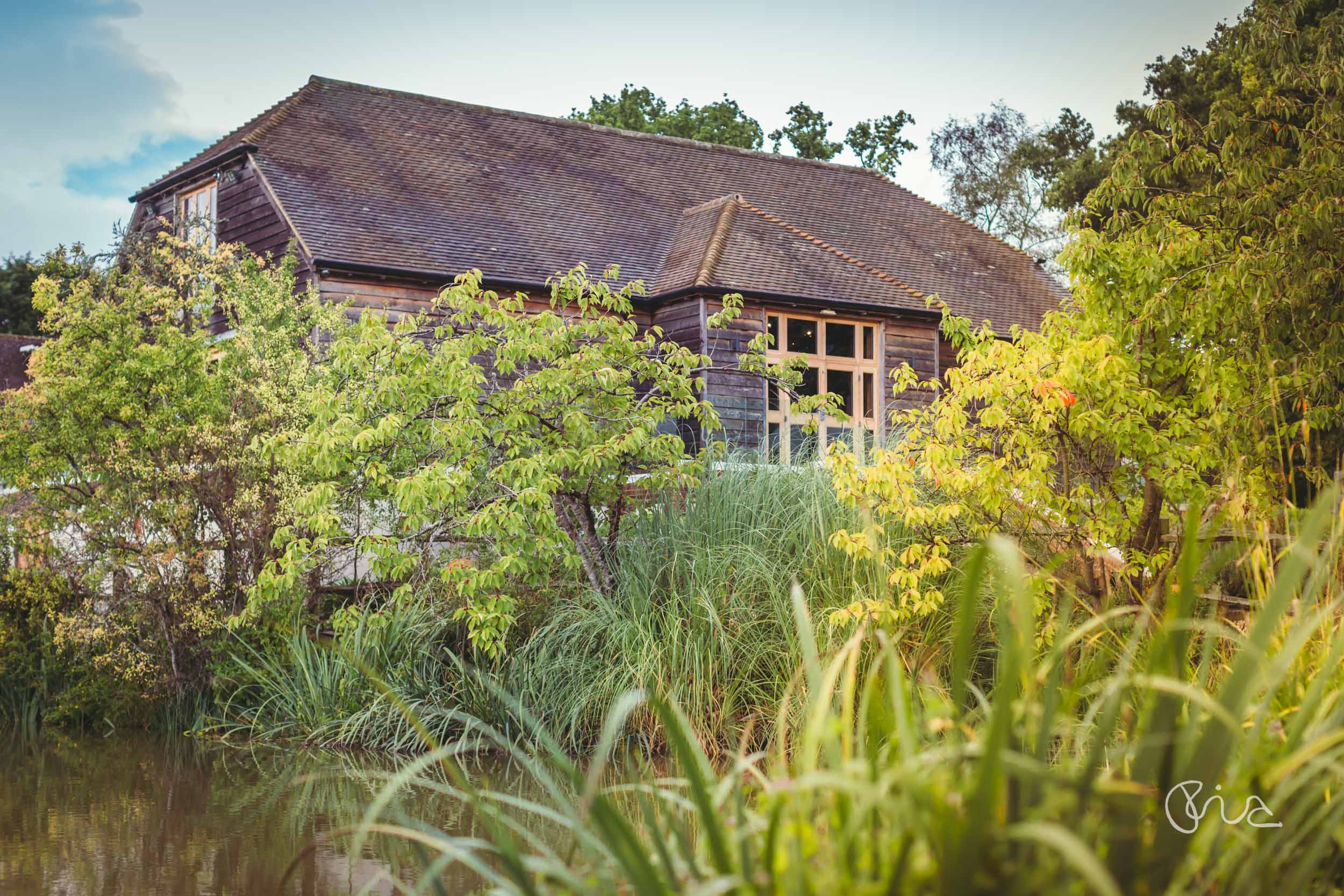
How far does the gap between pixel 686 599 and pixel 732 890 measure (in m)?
6.20

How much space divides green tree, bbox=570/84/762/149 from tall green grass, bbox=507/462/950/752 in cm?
2575

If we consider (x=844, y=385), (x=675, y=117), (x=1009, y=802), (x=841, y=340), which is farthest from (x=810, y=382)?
(x=675, y=117)

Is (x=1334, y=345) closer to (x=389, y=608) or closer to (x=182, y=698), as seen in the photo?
(x=389, y=608)

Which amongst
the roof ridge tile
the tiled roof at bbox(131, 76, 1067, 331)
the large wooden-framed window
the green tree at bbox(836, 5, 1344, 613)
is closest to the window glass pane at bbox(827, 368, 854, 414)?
the large wooden-framed window

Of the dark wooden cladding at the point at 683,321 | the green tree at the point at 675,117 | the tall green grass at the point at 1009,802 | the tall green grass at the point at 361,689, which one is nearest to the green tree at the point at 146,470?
the tall green grass at the point at 361,689

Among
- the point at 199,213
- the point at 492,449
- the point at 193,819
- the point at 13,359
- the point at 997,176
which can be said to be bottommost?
the point at 193,819

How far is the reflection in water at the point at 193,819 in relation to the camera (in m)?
5.36

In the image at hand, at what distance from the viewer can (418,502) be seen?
8141mm

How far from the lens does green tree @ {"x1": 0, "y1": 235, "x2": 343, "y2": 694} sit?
31.6 ft

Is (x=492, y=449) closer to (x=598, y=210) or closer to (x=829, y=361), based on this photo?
(x=829, y=361)

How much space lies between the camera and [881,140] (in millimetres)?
34781

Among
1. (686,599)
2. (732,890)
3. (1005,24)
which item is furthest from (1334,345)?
(1005,24)

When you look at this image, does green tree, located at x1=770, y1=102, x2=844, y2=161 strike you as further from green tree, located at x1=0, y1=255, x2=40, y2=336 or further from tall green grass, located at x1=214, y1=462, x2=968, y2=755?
tall green grass, located at x1=214, y1=462, x2=968, y2=755

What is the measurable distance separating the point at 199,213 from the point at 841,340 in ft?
32.4
